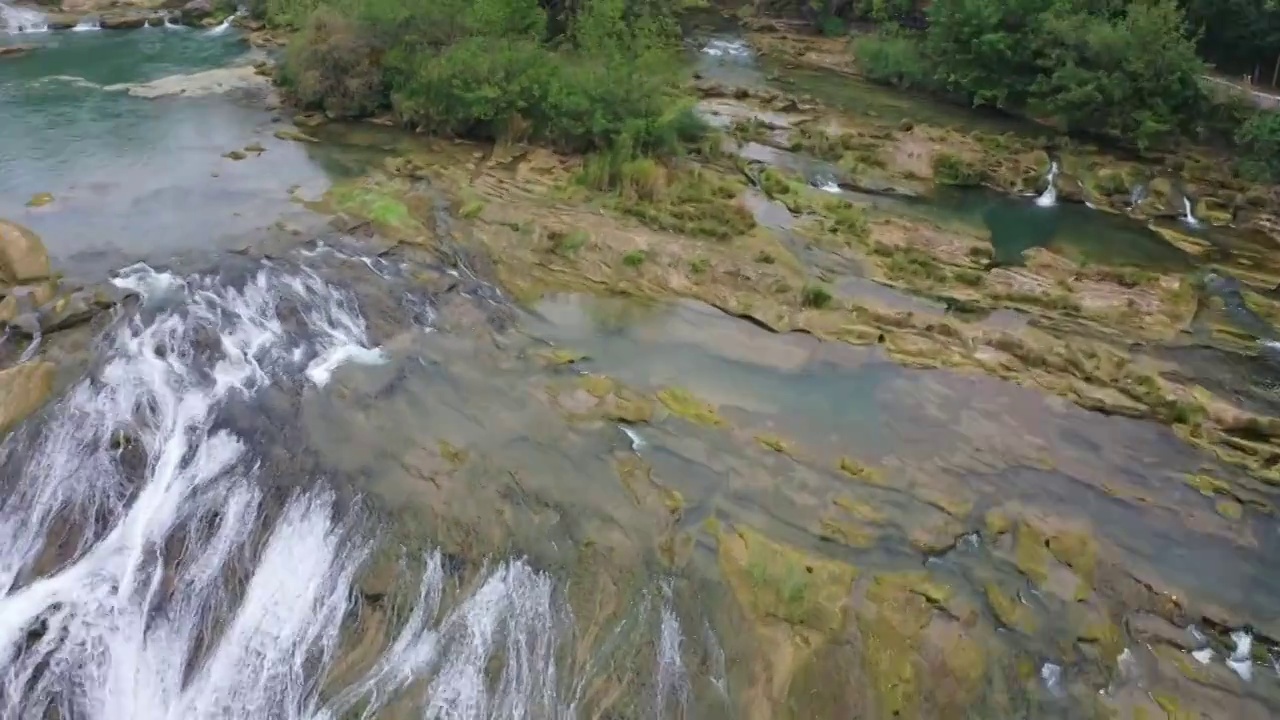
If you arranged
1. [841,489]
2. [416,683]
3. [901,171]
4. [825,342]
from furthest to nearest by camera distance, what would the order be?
[901,171] < [825,342] < [841,489] < [416,683]

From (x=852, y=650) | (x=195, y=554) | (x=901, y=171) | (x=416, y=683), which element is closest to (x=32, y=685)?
(x=195, y=554)

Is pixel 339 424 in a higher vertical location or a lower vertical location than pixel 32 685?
higher

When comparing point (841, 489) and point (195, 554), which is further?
point (841, 489)

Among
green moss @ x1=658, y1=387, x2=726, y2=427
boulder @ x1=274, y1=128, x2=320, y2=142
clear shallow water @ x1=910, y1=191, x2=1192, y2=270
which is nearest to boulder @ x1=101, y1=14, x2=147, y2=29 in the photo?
boulder @ x1=274, y1=128, x2=320, y2=142

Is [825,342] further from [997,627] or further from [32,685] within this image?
[32,685]

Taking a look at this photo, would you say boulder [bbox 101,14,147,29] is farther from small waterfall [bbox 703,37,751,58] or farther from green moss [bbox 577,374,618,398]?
green moss [bbox 577,374,618,398]

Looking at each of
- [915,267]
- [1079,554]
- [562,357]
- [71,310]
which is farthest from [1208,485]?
[71,310]

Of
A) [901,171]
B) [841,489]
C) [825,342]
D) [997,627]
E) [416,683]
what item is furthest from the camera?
[901,171]
